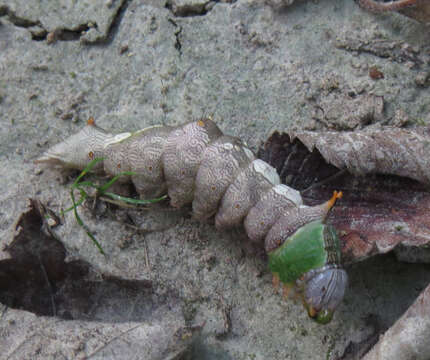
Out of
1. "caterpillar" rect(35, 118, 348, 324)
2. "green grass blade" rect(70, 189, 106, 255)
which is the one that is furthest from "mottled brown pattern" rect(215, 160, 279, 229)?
"green grass blade" rect(70, 189, 106, 255)

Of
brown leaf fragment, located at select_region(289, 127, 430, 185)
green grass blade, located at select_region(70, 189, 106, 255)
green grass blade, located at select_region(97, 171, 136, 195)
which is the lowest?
green grass blade, located at select_region(70, 189, 106, 255)

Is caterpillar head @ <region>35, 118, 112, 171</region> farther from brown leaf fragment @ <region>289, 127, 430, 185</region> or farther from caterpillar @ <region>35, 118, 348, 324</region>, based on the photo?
brown leaf fragment @ <region>289, 127, 430, 185</region>

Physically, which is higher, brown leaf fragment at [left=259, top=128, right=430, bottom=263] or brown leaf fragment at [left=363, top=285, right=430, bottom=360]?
brown leaf fragment at [left=259, top=128, right=430, bottom=263]

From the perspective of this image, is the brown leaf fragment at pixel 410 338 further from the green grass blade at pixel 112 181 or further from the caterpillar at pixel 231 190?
the green grass blade at pixel 112 181

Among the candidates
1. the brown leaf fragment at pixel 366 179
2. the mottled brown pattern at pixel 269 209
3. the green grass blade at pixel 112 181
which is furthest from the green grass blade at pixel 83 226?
the brown leaf fragment at pixel 366 179

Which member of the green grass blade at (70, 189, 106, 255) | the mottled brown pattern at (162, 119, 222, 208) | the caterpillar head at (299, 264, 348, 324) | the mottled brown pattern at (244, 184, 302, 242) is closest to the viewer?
the caterpillar head at (299, 264, 348, 324)

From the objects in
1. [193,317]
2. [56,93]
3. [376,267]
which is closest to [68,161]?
[56,93]

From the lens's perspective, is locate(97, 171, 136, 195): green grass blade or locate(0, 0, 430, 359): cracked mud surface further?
locate(97, 171, 136, 195): green grass blade
